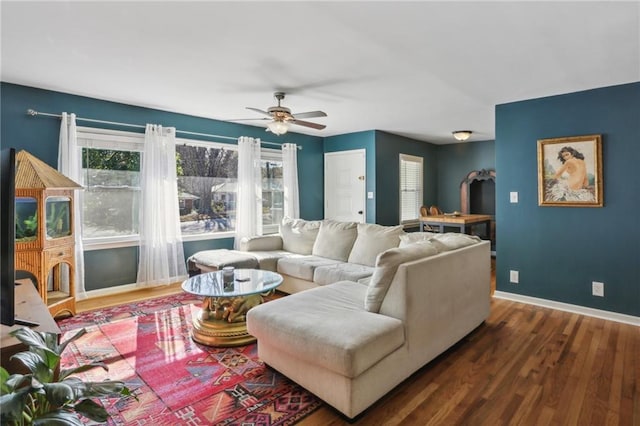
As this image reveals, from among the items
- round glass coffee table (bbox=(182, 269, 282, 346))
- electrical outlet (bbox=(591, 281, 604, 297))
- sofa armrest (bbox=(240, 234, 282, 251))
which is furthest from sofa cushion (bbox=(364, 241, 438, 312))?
sofa armrest (bbox=(240, 234, 282, 251))

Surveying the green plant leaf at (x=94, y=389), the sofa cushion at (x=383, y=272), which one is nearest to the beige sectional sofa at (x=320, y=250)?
the sofa cushion at (x=383, y=272)

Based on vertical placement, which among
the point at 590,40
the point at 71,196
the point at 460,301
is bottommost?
the point at 460,301

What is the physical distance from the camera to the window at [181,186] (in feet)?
13.7

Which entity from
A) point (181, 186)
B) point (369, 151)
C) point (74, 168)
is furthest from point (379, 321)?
point (369, 151)

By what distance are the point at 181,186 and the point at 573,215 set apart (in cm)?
493

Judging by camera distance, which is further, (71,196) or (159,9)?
(71,196)

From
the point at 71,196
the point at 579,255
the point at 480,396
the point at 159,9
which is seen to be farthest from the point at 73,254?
the point at 579,255

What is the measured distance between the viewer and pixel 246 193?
17.8 feet

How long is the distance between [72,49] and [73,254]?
1991 millimetres

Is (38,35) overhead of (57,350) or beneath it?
overhead

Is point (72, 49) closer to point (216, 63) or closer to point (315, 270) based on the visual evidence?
point (216, 63)

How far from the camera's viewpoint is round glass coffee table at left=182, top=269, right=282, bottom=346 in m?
2.82

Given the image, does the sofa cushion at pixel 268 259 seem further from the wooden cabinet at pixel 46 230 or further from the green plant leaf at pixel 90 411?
the green plant leaf at pixel 90 411

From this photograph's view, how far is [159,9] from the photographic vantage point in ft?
6.92
